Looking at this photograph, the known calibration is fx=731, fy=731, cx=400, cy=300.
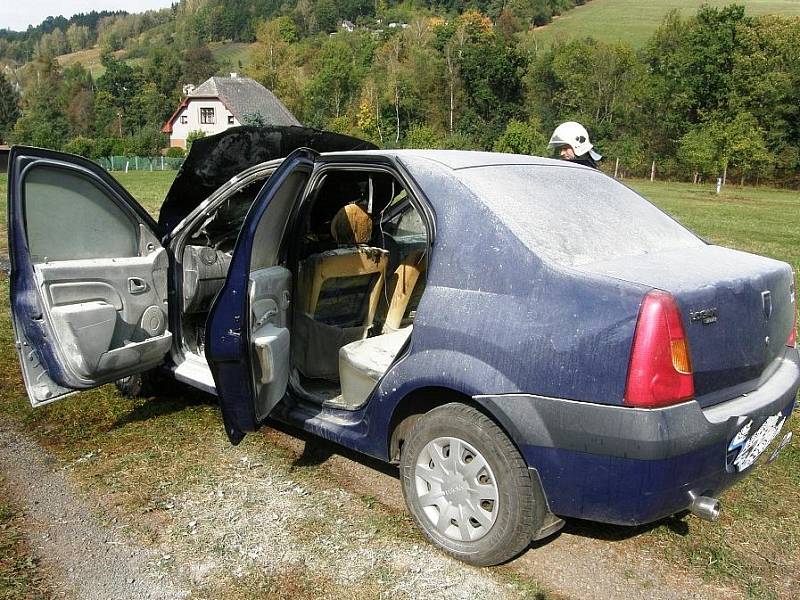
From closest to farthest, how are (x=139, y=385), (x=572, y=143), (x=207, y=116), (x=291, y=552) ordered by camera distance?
(x=291, y=552), (x=139, y=385), (x=572, y=143), (x=207, y=116)

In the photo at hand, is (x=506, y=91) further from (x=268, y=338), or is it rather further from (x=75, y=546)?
(x=75, y=546)

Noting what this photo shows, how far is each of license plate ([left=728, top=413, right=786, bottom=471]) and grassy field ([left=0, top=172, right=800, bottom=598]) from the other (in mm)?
493

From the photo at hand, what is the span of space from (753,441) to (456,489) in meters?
1.22

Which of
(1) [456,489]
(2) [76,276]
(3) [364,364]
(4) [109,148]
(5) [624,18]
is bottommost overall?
(4) [109,148]

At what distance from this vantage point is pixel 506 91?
65.4m

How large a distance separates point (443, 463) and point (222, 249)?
8.34 feet

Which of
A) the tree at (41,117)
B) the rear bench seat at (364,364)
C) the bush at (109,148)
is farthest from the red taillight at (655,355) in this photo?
the tree at (41,117)

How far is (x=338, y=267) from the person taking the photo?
171 inches

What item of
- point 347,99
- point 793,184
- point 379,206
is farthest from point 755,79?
point 379,206

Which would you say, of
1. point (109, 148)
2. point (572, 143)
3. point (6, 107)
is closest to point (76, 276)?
point (572, 143)

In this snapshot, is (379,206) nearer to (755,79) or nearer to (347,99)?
(755,79)

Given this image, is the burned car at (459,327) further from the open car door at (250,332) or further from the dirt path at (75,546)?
the dirt path at (75,546)

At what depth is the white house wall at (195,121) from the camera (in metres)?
72.9

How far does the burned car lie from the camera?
266 centimetres
